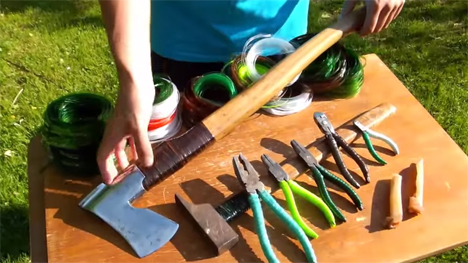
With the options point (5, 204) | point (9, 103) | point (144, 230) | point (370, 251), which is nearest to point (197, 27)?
point (144, 230)

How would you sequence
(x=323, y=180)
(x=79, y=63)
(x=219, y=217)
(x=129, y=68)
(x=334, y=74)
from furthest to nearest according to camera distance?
(x=79, y=63) → (x=334, y=74) → (x=323, y=180) → (x=219, y=217) → (x=129, y=68)

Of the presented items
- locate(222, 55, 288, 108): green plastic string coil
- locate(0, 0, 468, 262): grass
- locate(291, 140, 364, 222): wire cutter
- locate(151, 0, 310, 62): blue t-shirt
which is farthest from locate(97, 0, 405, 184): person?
locate(0, 0, 468, 262): grass

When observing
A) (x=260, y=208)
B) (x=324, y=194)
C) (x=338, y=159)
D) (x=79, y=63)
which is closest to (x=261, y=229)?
(x=260, y=208)

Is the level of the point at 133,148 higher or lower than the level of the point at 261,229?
higher

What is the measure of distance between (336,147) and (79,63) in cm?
202

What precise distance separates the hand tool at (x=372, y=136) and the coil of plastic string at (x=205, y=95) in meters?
0.32

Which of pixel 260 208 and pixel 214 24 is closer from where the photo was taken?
pixel 260 208

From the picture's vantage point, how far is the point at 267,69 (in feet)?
4.74

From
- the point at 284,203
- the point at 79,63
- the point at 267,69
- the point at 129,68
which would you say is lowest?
the point at 79,63

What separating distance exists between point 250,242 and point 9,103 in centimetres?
194

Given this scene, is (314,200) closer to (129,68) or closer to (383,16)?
(129,68)

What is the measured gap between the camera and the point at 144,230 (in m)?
1.10

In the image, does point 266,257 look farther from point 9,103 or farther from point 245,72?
point 9,103

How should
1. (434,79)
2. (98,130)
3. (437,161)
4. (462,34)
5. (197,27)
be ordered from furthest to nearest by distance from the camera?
(462,34)
(434,79)
(197,27)
(437,161)
(98,130)
